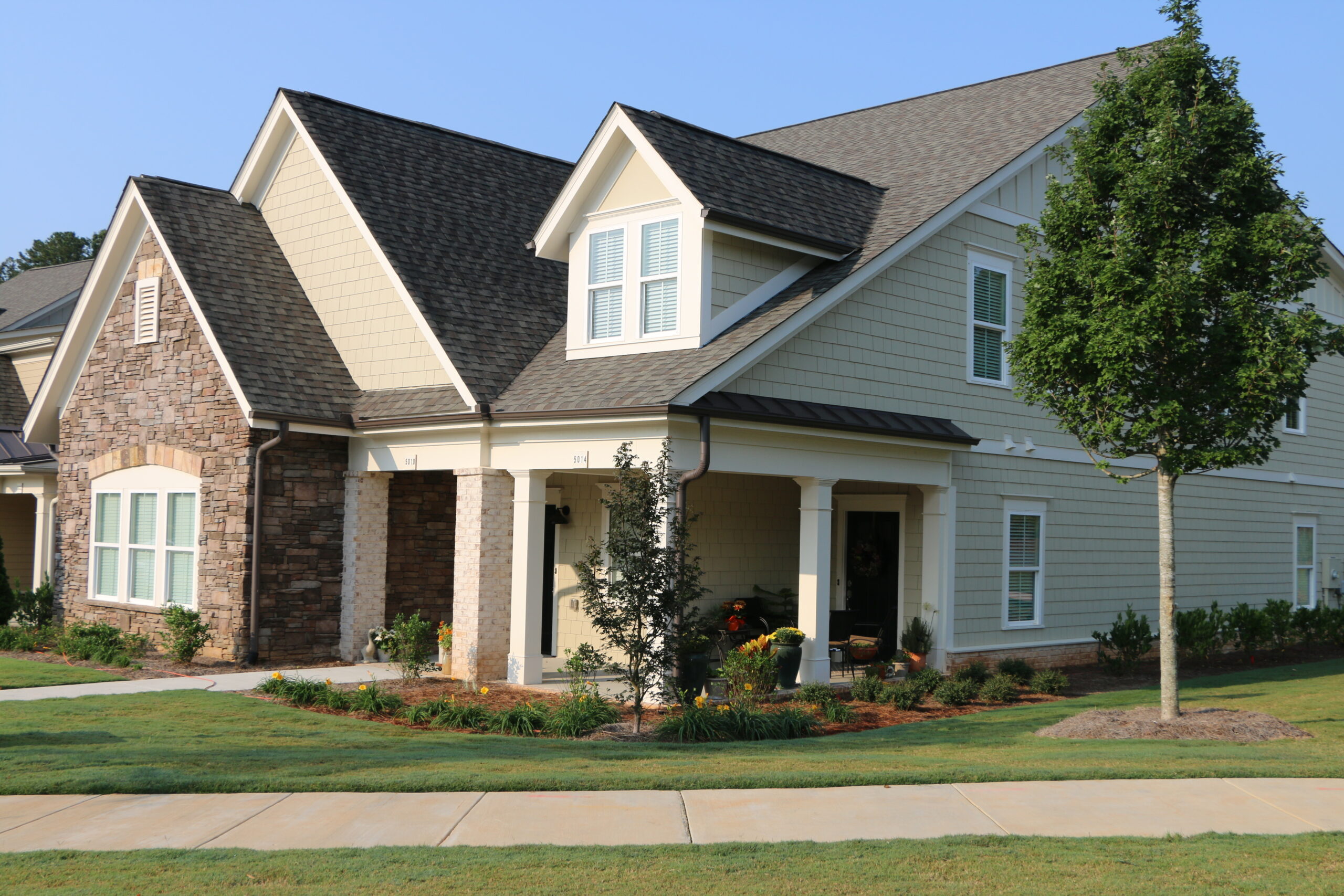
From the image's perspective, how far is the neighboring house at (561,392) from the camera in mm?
14430

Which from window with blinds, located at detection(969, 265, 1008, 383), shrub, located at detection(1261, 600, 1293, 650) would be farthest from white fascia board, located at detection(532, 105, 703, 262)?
shrub, located at detection(1261, 600, 1293, 650)

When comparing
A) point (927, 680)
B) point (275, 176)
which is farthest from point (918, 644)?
point (275, 176)

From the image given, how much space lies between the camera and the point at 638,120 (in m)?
14.7

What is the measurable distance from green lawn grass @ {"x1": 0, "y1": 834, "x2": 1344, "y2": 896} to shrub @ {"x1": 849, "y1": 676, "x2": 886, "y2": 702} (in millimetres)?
6935

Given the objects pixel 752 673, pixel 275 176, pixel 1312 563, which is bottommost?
pixel 752 673

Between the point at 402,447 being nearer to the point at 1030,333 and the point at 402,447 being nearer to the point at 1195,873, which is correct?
the point at 1030,333

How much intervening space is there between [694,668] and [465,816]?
573cm

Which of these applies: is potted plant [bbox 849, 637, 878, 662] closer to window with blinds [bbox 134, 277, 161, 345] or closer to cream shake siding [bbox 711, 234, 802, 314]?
cream shake siding [bbox 711, 234, 802, 314]

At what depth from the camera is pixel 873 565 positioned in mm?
17969

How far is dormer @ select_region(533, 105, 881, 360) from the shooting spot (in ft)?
46.8

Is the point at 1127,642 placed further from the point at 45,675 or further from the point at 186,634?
the point at 45,675

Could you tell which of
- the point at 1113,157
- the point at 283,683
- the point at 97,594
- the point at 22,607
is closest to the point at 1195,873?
the point at 1113,157

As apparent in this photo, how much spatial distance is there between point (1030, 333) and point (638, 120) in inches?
217

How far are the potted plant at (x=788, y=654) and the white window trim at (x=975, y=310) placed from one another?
16.6ft
